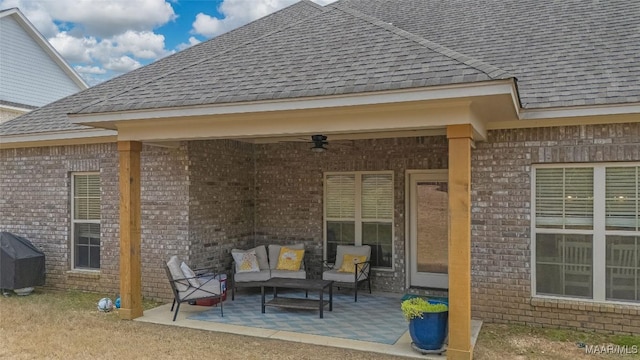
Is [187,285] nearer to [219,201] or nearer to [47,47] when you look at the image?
[219,201]

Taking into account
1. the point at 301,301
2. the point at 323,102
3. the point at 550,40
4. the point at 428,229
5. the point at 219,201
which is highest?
the point at 550,40

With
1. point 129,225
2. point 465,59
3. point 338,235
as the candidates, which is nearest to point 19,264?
point 129,225

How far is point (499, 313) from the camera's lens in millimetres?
6754

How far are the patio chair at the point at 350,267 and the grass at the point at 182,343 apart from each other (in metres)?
2.37

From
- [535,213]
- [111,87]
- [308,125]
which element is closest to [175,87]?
[308,125]

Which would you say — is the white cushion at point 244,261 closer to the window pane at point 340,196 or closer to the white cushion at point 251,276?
the white cushion at point 251,276

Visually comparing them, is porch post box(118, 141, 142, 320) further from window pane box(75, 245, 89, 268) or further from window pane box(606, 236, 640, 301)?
window pane box(606, 236, 640, 301)

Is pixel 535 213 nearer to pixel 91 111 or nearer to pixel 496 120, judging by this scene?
pixel 496 120

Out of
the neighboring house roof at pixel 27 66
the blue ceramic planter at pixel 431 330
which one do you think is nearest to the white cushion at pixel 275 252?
the blue ceramic planter at pixel 431 330

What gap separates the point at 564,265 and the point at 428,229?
8.15ft

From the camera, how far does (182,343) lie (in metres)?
5.95

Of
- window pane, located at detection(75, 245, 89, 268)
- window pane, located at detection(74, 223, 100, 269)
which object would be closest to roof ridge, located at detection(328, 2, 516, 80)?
window pane, located at detection(74, 223, 100, 269)

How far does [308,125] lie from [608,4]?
6.40 metres

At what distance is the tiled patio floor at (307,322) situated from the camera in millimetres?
5887
